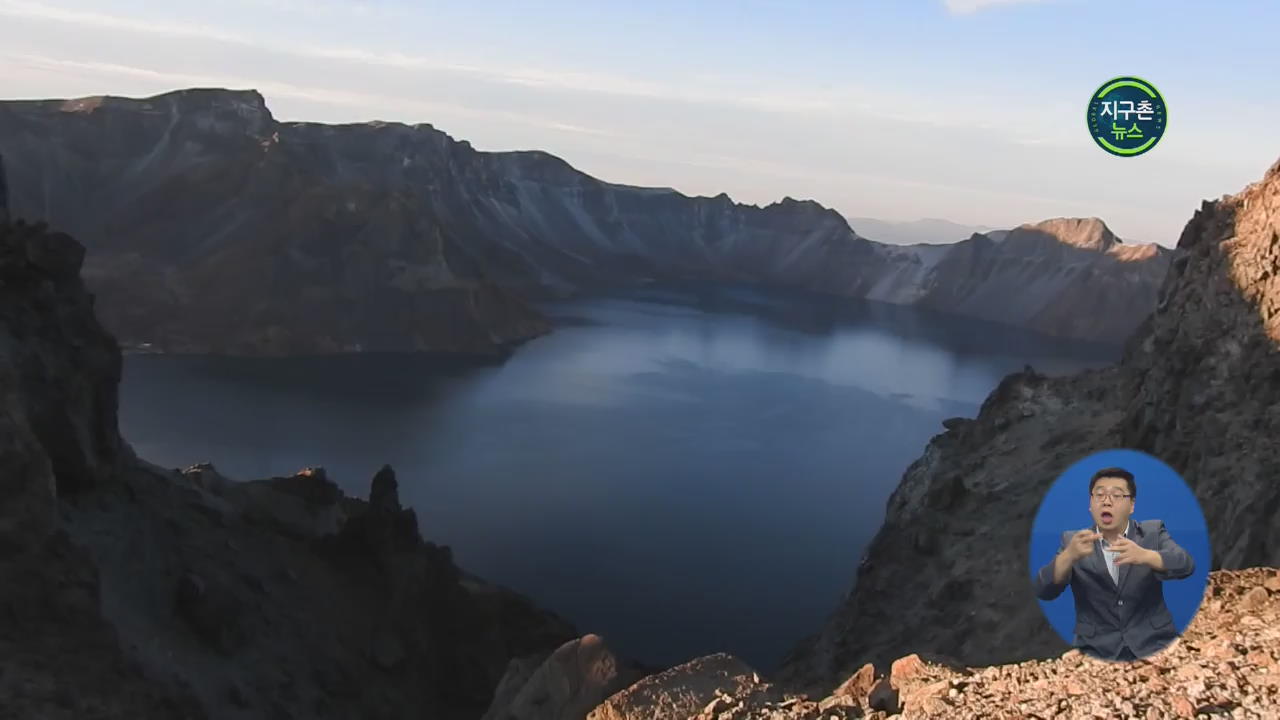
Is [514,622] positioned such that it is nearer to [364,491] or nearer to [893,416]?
[364,491]

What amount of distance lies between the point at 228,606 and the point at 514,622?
18271 millimetres

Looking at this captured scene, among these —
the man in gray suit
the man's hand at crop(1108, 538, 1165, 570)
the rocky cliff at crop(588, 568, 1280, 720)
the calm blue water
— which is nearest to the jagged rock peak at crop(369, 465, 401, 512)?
the calm blue water

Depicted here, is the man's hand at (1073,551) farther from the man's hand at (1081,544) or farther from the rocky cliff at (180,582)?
the rocky cliff at (180,582)

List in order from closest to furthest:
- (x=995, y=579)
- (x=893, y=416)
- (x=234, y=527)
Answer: (x=995, y=579), (x=234, y=527), (x=893, y=416)

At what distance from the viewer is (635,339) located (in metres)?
166

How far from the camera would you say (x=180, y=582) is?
3072 cm

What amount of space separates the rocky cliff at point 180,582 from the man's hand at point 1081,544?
2266 centimetres

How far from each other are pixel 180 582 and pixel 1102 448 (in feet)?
127

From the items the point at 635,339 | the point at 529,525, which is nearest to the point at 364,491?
the point at 529,525

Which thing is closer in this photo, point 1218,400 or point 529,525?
point 1218,400

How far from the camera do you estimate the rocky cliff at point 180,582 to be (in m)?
23.0

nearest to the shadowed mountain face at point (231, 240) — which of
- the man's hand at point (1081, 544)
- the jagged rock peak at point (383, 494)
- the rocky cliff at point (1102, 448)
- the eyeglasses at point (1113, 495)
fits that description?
the jagged rock peak at point (383, 494)

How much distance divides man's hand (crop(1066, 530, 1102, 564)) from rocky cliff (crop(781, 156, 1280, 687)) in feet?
58.1

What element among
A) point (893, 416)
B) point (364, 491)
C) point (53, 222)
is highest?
point (53, 222)
